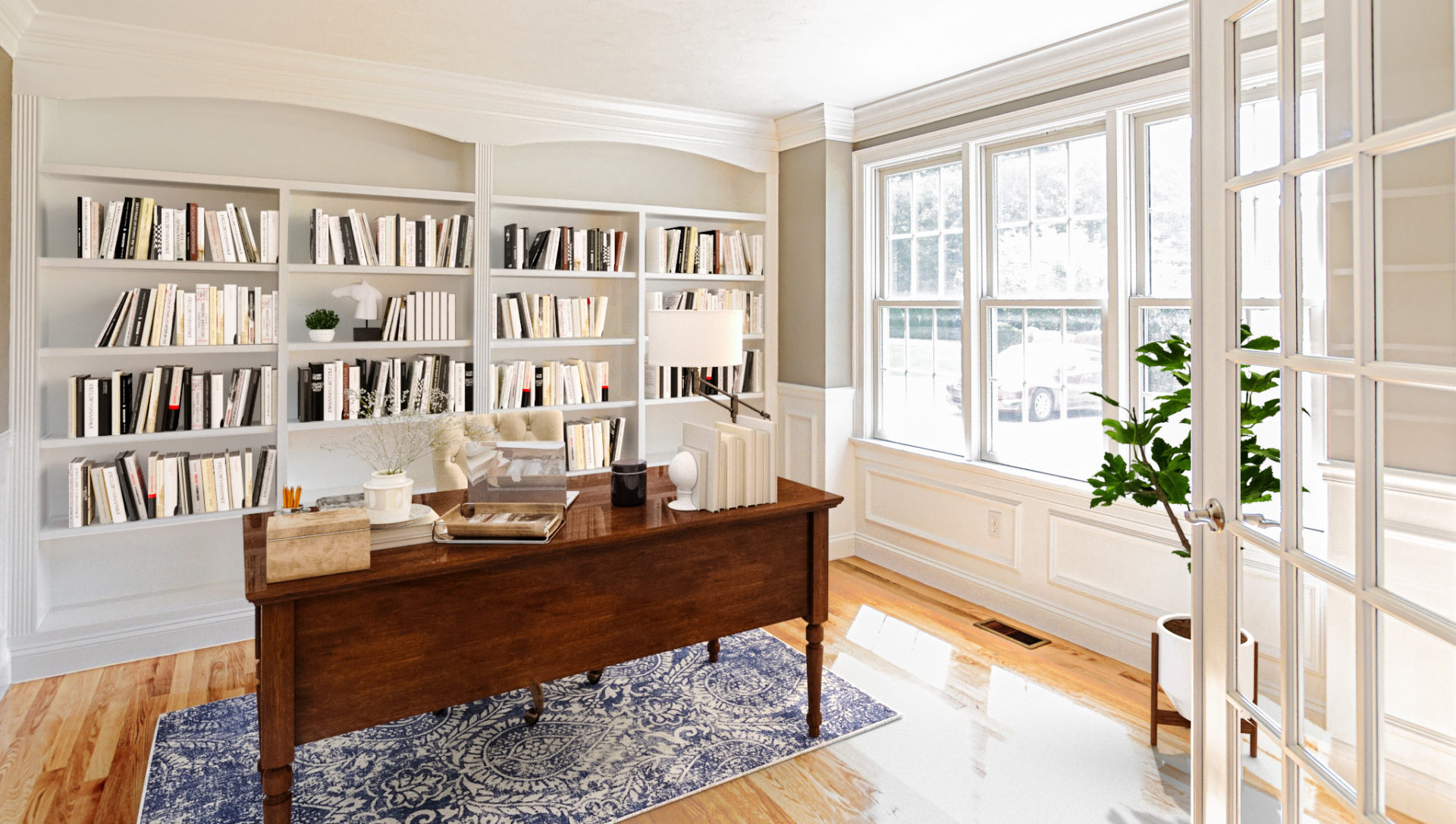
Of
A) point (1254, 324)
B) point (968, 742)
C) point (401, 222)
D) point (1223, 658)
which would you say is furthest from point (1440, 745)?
point (401, 222)

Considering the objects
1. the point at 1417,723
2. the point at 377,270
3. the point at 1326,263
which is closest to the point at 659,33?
the point at 377,270

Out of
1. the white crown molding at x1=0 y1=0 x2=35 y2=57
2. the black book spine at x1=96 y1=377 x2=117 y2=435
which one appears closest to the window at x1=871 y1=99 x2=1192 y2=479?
the black book spine at x1=96 y1=377 x2=117 y2=435

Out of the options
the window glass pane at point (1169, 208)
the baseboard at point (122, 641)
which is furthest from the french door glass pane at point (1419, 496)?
the baseboard at point (122, 641)

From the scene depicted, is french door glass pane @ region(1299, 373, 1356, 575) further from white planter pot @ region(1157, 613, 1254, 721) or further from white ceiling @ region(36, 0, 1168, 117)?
white ceiling @ region(36, 0, 1168, 117)

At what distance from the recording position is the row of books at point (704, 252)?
4.59 meters

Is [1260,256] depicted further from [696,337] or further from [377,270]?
[377,270]

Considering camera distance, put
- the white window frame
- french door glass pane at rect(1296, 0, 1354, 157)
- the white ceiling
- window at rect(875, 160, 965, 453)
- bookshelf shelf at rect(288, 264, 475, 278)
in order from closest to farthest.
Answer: french door glass pane at rect(1296, 0, 1354, 157), the white ceiling, the white window frame, bookshelf shelf at rect(288, 264, 475, 278), window at rect(875, 160, 965, 453)

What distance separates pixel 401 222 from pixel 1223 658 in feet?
12.1

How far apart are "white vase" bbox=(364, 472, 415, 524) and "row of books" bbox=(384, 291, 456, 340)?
6.06 ft

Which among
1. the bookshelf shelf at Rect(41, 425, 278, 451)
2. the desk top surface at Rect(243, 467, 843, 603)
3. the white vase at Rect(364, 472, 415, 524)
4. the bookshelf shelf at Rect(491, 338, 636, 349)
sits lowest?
the desk top surface at Rect(243, 467, 843, 603)

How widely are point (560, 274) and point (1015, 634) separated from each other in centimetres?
286

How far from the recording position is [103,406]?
3299 millimetres

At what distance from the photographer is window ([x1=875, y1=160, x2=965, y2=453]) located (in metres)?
4.21

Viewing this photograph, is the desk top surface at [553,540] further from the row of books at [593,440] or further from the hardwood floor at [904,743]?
the row of books at [593,440]
